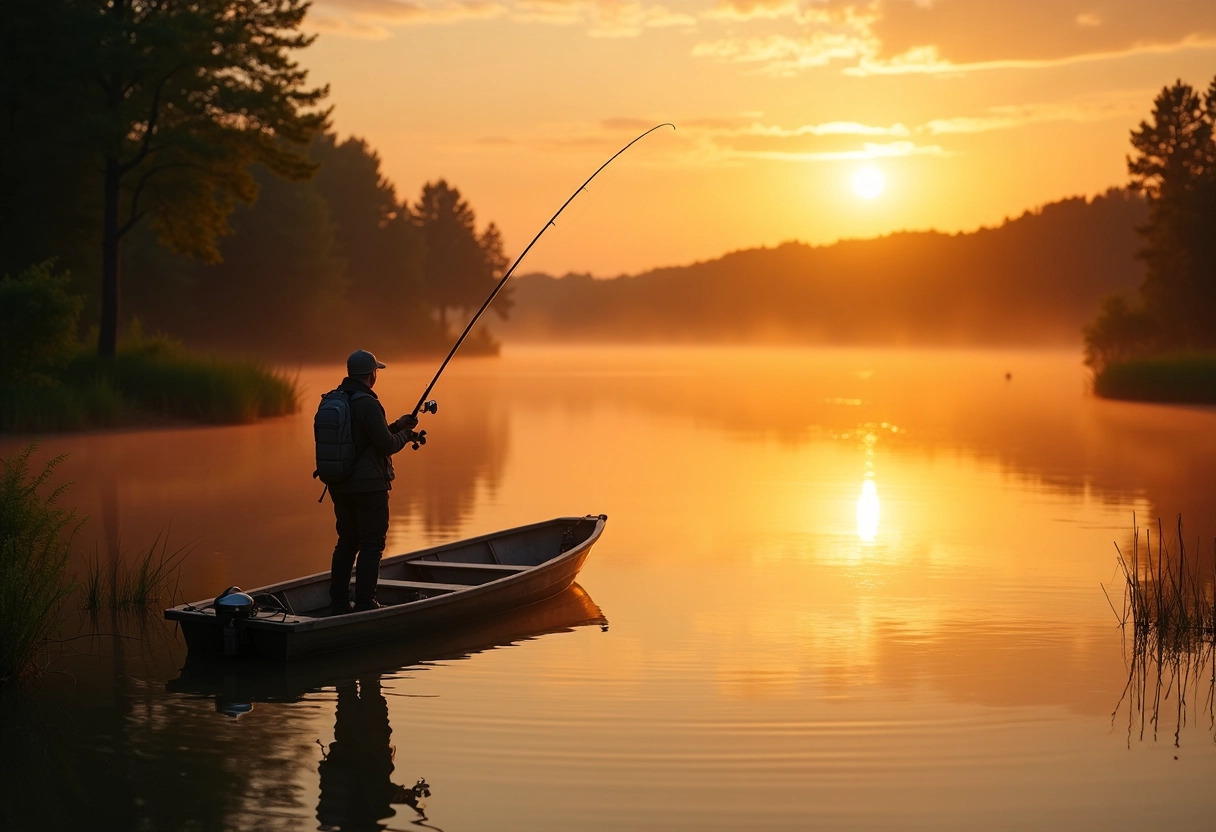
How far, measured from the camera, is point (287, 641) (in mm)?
10445

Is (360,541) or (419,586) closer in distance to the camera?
(360,541)

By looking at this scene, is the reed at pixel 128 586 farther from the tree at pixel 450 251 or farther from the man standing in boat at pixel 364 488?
the tree at pixel 450 251

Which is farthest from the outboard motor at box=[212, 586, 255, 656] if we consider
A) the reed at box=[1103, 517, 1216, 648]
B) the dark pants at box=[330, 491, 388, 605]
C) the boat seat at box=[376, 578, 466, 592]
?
the reed at box=[1103, 517, 1216, 648]

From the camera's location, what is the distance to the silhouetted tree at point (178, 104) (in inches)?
1293

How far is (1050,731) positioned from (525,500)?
13.1 m

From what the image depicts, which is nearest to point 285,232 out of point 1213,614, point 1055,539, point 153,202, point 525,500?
point 153,202

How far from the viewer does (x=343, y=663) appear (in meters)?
10.7

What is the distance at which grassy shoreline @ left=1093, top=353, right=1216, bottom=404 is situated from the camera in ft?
148

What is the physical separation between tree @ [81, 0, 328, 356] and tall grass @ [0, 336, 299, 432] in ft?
4.13

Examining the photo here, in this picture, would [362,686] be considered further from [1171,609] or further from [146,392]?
[146,392]

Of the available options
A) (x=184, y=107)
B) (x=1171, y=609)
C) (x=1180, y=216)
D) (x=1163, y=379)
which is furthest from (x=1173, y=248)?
(x=1171, y=609)

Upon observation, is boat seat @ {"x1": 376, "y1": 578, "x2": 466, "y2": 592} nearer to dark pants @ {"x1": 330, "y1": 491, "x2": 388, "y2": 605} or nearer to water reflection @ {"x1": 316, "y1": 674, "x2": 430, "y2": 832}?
dark pants @ {"x1": 330, "y1": 491, "x2": 388, "y2": 605}

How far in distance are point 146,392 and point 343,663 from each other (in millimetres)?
24220

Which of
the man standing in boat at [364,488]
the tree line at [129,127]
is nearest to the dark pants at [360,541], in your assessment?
the man standing in boat at [364,488]
